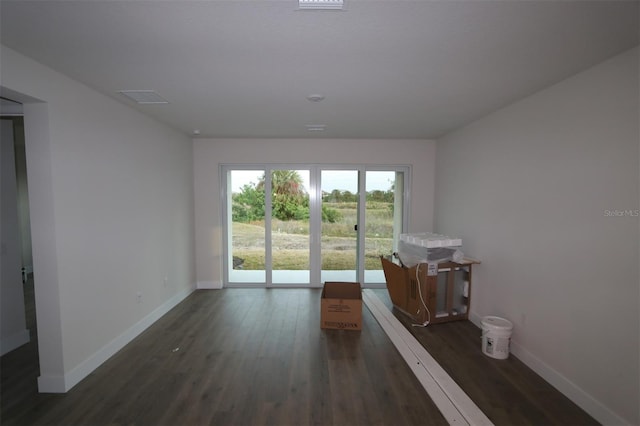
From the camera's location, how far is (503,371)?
7.73 ft

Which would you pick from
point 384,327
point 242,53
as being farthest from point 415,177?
point 242,53

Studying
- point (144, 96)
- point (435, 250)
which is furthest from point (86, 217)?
point (435, 250)

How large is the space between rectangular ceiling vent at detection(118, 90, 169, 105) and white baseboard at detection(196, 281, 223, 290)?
293cm

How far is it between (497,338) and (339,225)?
265 centimetres

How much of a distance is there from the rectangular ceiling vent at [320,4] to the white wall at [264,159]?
3.07 metres

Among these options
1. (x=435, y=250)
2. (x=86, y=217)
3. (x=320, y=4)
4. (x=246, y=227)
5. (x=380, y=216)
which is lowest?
(x=435, y=250)

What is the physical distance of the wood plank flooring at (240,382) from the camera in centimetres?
185

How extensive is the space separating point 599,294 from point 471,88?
187 cm

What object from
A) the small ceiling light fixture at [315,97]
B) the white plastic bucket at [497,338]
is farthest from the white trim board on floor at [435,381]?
the small ceiling light fixture at [315,97]

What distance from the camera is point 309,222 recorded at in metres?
4.52

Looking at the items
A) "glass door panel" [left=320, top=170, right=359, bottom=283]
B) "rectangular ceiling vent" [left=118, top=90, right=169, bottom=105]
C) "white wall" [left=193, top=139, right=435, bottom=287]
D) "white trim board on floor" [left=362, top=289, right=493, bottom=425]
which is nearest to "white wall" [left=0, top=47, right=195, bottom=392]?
"rectangular ceiling vent" [left=118, top=90, right=169, bottom=105]

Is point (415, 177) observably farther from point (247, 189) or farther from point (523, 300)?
point (247, 189)

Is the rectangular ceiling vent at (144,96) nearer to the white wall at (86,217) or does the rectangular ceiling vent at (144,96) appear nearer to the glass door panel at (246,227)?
the white wall at (86,217)

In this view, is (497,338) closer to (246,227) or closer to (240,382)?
(240,382)
